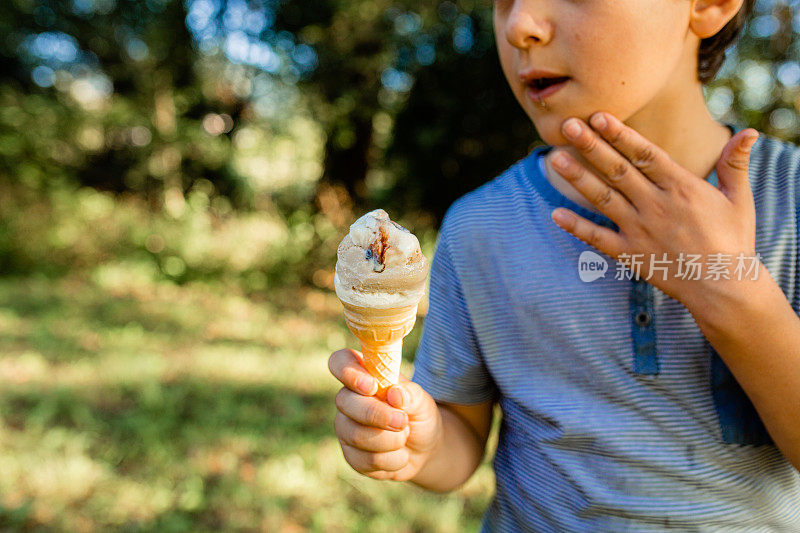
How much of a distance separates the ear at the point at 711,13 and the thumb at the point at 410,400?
977 millimetres

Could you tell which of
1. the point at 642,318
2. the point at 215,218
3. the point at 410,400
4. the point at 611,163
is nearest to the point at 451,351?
the point at 410,400

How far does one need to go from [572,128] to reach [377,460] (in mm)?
781

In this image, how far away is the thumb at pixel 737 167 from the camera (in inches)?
40.3

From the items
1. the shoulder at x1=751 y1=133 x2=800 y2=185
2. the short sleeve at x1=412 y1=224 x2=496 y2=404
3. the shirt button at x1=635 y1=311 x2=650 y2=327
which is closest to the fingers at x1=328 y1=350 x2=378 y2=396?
the short sleeve at x1=412 y1=224 x2=496 y2=404

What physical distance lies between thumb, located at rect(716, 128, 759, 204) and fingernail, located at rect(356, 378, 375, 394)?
0.77 meters

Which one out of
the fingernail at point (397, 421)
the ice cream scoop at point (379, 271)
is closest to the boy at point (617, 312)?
the fingernail at point (397, 421)

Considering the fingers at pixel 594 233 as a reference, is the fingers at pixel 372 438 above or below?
below

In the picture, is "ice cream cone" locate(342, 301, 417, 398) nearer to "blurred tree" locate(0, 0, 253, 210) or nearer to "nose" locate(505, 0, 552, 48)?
"nose" locate(505, 0, 552, 48)

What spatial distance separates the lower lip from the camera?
3.97 feet

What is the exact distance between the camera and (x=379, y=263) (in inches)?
40.4

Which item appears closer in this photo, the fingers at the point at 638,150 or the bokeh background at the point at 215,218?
the fingers at the point at 638,150

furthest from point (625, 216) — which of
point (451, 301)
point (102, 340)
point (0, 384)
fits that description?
point (102, 340)

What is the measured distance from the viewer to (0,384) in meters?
4.19

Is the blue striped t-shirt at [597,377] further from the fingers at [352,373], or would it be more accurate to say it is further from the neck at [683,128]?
the fingers at [352,373]
